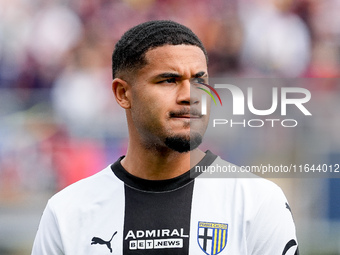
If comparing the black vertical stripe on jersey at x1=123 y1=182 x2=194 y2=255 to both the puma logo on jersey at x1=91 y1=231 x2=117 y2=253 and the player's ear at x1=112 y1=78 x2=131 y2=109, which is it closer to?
the puma logo on jersey at x1=91 y1=231 x2=117 y2=253

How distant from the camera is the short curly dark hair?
230 centimetres

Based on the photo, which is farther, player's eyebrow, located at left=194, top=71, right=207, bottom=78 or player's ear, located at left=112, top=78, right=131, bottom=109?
player's ear, located at left=112, top=78, right=131, bottom=109

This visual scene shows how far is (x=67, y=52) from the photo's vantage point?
5910 millimetres

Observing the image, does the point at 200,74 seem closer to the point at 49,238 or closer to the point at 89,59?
the point at 49,238

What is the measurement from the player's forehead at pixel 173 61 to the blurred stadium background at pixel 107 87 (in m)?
2.96

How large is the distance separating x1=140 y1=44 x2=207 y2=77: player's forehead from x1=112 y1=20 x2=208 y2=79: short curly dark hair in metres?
0.03

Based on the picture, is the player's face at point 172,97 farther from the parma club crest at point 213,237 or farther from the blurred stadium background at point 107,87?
the blurred stadium background at point 107,87

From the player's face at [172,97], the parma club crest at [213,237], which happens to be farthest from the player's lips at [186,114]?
the parma club crest at [213,237]

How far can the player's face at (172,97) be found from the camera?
7.26 ft

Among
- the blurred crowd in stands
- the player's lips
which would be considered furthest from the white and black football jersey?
the blurred crowd in stands

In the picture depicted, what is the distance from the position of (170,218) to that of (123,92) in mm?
620

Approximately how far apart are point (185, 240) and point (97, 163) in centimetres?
320

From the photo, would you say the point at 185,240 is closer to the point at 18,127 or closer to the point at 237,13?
the point at 18,127

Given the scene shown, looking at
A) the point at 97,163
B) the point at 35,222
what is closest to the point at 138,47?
the point at 97,163
